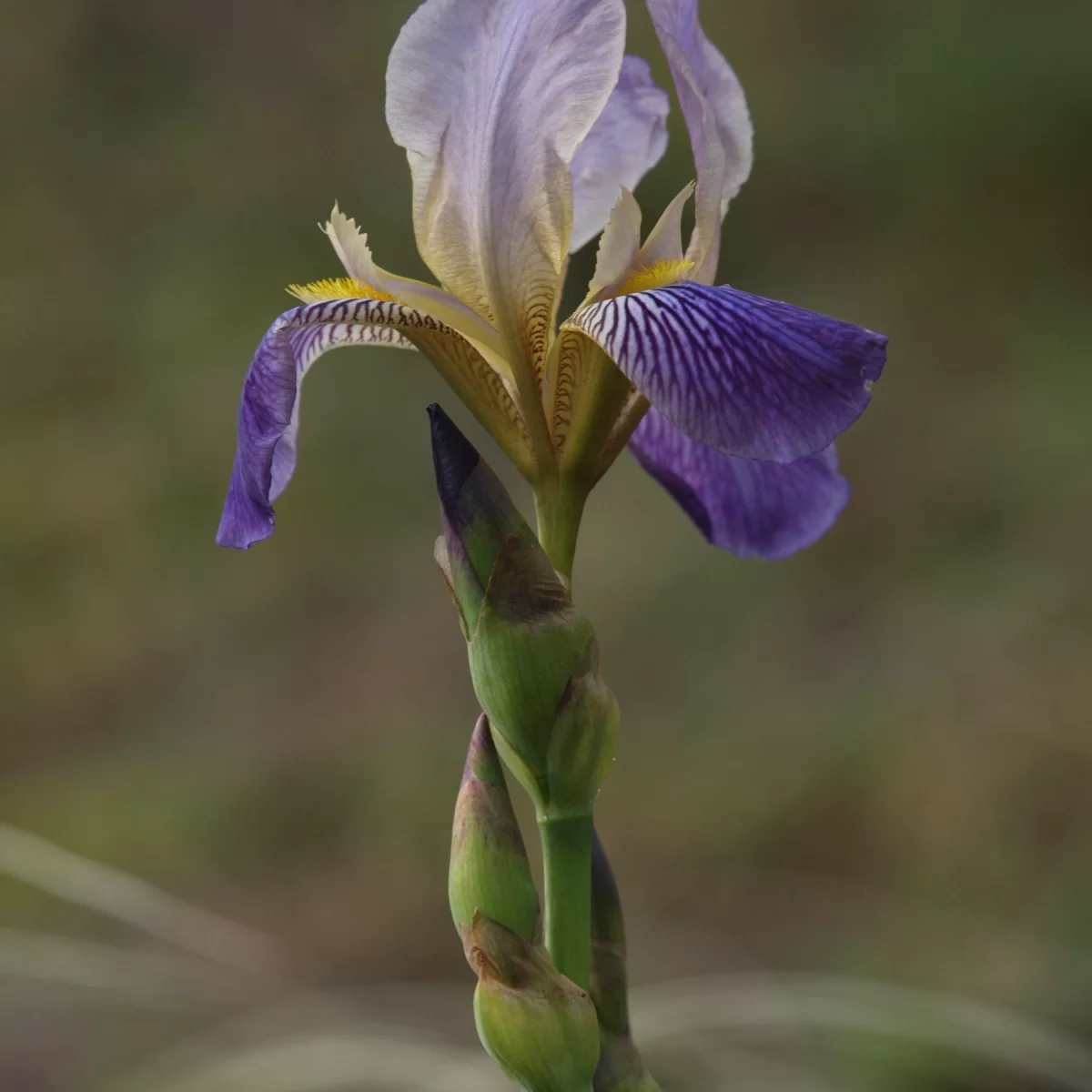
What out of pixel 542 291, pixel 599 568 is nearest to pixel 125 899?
pixel 599 568

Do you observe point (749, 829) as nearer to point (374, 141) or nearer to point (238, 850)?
point (238, 850)

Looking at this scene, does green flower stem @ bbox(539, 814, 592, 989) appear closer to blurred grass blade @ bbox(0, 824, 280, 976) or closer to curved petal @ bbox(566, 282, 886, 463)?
curved petal @ bbox(566, 282, 886, 463)

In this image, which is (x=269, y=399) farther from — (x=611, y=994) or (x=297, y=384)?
(x=611, y=994)

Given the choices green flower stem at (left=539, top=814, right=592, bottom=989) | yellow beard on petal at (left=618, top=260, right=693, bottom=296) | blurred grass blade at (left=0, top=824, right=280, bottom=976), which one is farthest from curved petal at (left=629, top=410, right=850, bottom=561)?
blurred grass blade at (left=0, top=824, right=280, bottom=976)

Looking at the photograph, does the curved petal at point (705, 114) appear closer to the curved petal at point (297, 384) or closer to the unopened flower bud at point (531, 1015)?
the curved petal at point (297, 384)

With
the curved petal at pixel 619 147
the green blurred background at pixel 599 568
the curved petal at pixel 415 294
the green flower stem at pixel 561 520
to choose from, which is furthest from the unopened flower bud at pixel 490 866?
the green blurred background at pixel 599 568

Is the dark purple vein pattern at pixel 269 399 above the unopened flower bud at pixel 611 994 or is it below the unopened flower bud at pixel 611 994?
above
